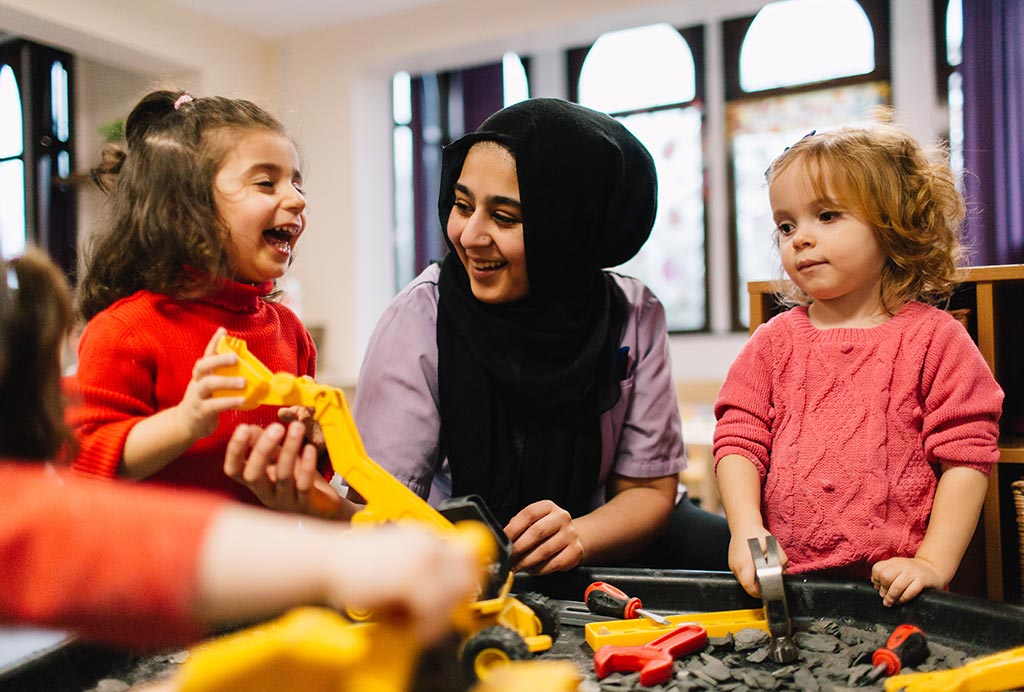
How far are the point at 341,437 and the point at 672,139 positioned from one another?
14.3 ft

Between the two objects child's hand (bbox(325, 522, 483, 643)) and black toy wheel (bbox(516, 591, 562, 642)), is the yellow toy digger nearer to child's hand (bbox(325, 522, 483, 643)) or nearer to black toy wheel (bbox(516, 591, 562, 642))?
black toy wheel (bbox(516, 591, 562, 642))

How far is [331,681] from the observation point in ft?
1.39

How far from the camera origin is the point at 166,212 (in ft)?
3.20

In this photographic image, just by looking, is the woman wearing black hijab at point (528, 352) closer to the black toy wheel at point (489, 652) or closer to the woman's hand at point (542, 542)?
the woman's hand at point (542, 542)

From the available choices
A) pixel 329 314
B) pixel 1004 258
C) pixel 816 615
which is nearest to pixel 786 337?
pixel 816 615

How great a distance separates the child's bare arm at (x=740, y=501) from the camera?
1004mm

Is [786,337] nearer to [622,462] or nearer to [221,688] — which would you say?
[622,462]

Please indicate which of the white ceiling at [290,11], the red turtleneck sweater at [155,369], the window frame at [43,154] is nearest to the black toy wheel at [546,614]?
the red turtleneck sweater at [155,369]

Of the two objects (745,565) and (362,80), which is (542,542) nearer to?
(745,565)

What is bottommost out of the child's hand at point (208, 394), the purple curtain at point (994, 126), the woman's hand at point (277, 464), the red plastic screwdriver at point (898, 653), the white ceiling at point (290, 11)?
the red plastic screwdriver at point (898, 653)

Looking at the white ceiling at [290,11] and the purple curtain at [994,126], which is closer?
the purple curtain at [994,126]

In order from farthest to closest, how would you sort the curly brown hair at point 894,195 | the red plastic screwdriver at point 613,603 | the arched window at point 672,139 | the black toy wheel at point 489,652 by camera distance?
the arched window at point 672,139, the curly brown hair at point 894,195, the red plastic screwdriver at point 613,603, the black toy wheel at point 489,652

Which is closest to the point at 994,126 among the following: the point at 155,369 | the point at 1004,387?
the point at 1004,387

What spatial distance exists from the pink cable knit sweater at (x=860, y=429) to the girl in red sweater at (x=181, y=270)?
0.59 meters
